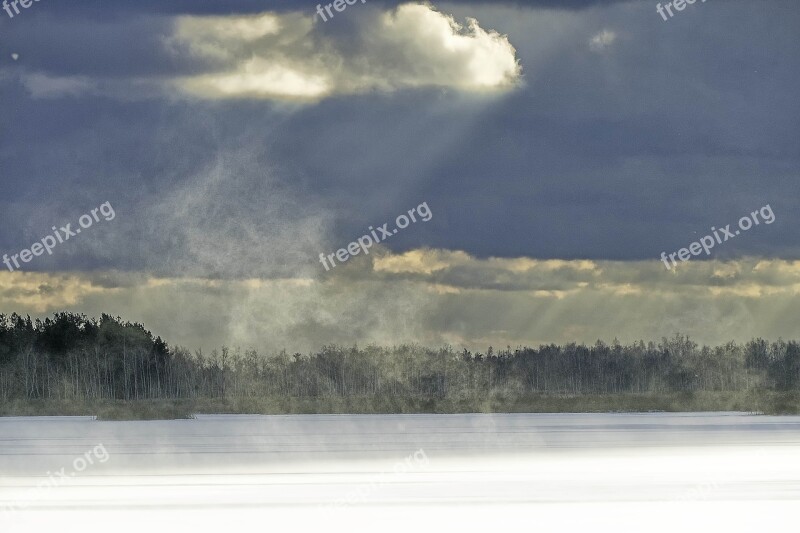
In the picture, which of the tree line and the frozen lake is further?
the tree line

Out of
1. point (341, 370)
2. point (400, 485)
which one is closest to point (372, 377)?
point (341, 370)

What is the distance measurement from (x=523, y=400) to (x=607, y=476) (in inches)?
2807

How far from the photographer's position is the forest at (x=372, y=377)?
91.8 meters

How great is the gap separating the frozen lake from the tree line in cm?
6749

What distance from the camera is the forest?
301 ft

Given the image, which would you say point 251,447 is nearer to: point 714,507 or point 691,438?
point 691,438

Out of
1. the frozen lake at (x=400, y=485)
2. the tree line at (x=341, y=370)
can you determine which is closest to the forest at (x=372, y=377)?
the tree line at (x=341, y=370)

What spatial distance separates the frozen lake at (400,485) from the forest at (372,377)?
51.0 m

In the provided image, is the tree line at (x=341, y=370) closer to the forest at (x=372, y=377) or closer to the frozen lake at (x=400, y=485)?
the forest at (x=372, y=377)

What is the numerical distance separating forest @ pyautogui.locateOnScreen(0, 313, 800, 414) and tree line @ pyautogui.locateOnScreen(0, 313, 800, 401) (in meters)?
0.13

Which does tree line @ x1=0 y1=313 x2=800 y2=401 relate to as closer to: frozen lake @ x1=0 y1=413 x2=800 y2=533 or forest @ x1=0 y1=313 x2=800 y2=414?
forest @ x1=0 y1=313 x2=800 y2=414

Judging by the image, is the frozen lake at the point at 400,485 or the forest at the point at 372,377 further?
the forest at the point at 372,377

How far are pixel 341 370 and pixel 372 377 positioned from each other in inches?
128

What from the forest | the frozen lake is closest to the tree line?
the forest
